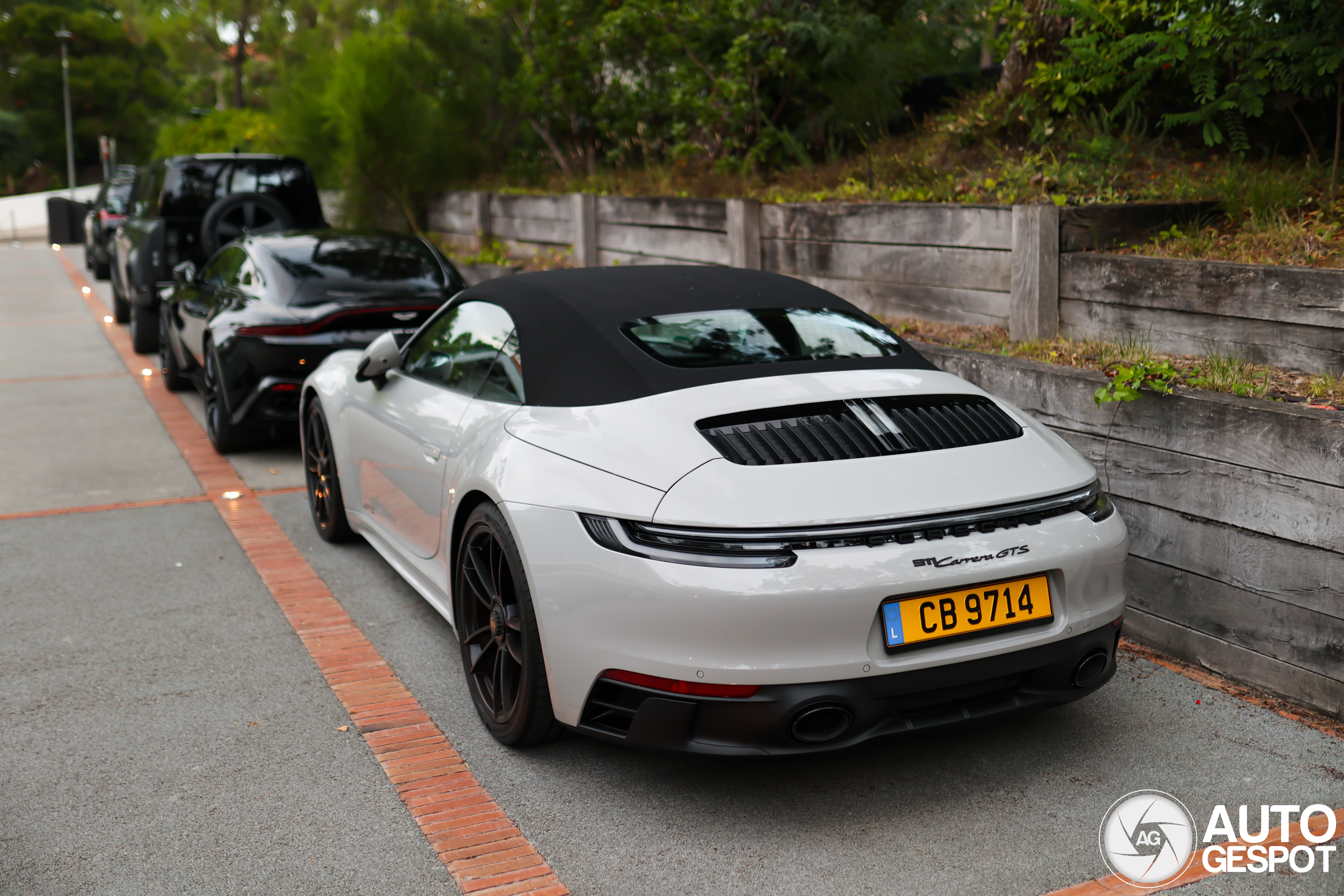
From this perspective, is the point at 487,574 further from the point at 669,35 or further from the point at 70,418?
the point at 669,35

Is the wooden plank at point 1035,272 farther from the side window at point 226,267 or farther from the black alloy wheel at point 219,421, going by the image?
the side window at point 226,267

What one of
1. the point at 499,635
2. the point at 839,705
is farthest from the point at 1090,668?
the point at 499,635

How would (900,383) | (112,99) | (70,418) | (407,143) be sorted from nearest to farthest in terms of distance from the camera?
(900,383)
(70,418)
(407,143)
(112,99)

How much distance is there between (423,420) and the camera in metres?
4.35

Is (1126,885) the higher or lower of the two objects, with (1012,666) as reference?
lower

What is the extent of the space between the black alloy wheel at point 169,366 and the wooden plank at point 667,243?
3753 millimetres

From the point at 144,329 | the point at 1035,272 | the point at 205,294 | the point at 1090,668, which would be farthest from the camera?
the point at 144,329

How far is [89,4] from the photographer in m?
65.2

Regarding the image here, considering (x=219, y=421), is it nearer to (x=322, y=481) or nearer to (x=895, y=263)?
(x=322, y=481)

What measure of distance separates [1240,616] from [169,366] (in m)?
8.88

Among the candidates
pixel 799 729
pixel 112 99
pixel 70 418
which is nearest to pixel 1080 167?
pixel 799 729

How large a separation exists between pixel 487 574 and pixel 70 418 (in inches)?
268

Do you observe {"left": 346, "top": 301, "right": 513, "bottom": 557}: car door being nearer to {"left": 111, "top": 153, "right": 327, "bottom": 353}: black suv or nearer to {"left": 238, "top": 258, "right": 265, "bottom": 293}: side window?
{"left": 238, "top": 258, "right": 265, "bottom": 293}: side window

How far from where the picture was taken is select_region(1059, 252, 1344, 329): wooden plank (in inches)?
180
